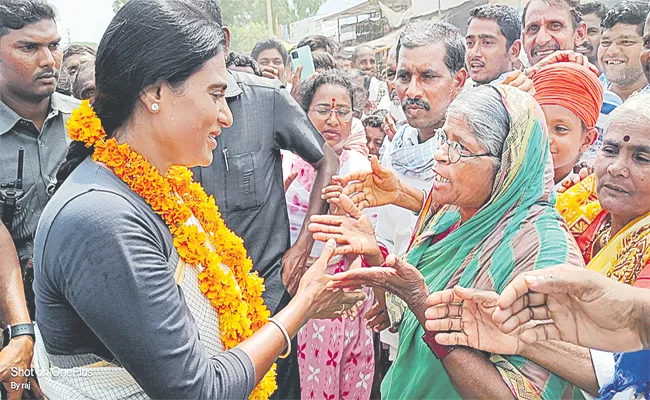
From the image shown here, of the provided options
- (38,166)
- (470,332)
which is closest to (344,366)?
(470,332)

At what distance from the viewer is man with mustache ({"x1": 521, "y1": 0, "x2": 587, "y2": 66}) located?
12.4 feet

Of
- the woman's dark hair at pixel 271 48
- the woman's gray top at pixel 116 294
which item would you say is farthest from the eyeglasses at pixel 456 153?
the woman's dark hair at pixel 271 48

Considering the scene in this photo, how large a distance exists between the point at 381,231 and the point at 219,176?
1.01 m

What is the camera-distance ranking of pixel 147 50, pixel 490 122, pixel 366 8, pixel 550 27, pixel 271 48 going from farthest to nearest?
pixel 366 8 < pixel 271 48 < pixel 550 27 < pixel 490 122 < pixel 147 50

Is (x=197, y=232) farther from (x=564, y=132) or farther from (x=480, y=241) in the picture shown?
(x=564, y=132)

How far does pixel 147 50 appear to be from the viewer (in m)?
1.50

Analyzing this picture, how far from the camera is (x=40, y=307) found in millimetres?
1509

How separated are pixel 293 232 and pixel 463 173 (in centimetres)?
140

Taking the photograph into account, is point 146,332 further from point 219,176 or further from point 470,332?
point 219,176

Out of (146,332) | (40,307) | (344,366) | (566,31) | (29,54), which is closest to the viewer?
(146,332)

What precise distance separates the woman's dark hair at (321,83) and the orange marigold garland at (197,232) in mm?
1905

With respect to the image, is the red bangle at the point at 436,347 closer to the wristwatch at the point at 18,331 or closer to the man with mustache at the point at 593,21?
the wristwatch at the point at 18,331

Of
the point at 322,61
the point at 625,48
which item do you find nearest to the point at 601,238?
the point at 625,48

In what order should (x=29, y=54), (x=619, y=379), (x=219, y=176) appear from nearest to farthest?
(x=619, y=379) → (x=219, y=176) → (x=29, y=54)
